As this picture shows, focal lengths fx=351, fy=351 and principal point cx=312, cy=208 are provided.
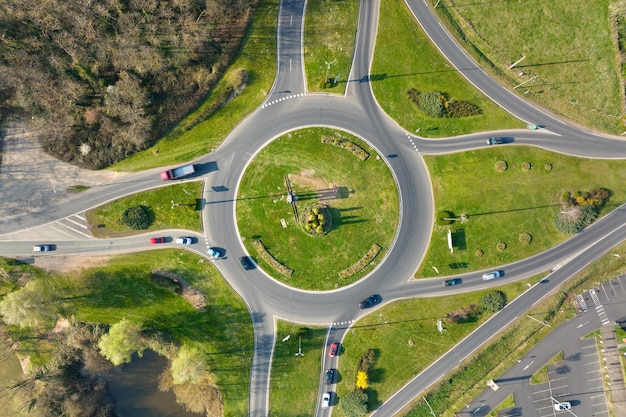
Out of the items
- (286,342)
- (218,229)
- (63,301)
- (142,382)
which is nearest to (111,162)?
(218,229)

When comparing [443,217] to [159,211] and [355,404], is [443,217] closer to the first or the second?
[355,404]

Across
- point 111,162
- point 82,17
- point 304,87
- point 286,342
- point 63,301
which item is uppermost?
point 82,17

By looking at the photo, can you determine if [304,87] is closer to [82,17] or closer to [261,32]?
[261,32]

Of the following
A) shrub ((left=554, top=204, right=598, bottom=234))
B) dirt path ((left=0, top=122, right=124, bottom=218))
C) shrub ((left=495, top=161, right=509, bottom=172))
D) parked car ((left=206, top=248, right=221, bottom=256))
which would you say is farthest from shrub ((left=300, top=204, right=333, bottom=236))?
shrub ((left=554, top=204, right=598, bottom=234))

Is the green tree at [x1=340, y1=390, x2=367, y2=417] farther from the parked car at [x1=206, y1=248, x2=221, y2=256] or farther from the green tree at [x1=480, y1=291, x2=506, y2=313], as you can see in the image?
the parked car at [x1=206, y1=248, x2=221, y2=256]

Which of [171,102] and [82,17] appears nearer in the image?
[82,17]

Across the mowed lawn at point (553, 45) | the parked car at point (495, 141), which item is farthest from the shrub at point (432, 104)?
the mowed lawn at point (553, 45)

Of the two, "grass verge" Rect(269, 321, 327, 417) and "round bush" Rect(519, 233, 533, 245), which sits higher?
"round bush" Rect(519, 233, 533, 245)
